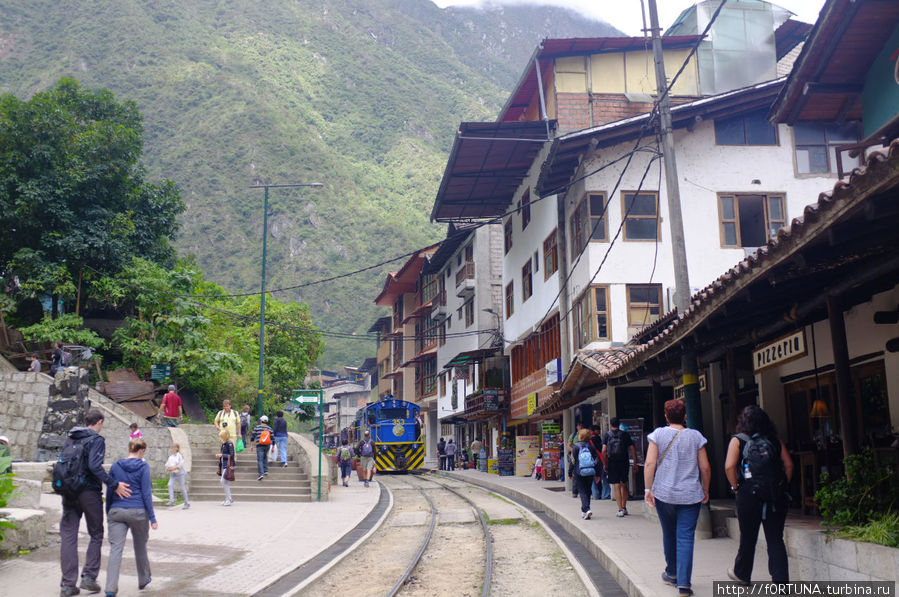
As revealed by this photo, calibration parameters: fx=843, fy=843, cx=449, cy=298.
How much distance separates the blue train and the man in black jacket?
29228mm

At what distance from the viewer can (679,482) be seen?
7.72 metres

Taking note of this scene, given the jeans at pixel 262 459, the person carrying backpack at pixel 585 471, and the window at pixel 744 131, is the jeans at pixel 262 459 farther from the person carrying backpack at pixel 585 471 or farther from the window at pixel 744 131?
the window at pixel 744 131

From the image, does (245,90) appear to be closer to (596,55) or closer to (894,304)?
(596,55)

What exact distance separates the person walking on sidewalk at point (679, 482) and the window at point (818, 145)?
20.4 meters

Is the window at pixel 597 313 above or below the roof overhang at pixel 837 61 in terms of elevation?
below

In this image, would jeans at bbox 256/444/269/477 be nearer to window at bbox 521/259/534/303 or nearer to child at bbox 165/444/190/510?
child at bbox 165/444/190/510

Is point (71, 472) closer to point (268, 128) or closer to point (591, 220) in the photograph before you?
point (591, 220)

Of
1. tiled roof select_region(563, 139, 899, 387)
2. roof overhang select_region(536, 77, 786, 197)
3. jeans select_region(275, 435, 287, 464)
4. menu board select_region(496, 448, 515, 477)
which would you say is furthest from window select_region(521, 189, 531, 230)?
tiled roof select_region(563, 139, 899, 387)

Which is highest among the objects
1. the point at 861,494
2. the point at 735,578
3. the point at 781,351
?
the point at 781,351

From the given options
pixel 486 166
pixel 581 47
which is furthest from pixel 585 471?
pixel 486 166

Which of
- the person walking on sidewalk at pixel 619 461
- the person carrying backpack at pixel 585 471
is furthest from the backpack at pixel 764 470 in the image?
the person carrying backpack at pixel 585 471

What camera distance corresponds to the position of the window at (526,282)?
3320 centimetres

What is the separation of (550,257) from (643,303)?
5.59 metres

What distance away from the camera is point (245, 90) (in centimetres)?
15375
